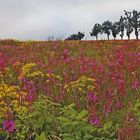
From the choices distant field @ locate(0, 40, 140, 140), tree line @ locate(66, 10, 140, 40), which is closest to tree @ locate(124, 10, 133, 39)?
tree line @ locate(66, 10, 140, 40)

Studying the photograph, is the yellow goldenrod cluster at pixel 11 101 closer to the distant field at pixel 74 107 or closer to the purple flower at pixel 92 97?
the distant field at pixel 74 107

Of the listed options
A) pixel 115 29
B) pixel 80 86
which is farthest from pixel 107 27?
pixel 80 86

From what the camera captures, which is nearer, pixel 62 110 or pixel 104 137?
pixel 104 137

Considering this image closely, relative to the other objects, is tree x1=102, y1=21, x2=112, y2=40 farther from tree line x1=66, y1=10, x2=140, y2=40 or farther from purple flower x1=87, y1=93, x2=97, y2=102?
purple flower x1=87, y1=93, x2=97, y2=102

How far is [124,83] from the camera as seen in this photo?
8516 mm

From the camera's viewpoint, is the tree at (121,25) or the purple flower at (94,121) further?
the tree at (121,25)

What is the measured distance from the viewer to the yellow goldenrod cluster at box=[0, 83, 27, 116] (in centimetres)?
673

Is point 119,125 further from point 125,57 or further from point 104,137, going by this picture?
point 125,57

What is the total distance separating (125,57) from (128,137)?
6388 millimetres

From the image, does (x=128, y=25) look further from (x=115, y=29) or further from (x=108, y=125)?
(x=108, y=125)

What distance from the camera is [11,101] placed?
7.12m

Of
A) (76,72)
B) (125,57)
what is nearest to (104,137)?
(76,72)

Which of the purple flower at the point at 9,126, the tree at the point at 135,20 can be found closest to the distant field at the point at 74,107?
the purple flower at the point at 9,126

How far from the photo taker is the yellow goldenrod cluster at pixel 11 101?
22.1 ft
